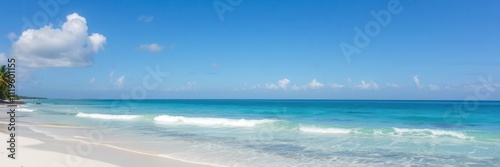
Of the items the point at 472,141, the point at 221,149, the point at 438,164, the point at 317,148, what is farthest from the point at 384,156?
the point at 472,141

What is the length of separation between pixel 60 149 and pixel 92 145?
125 cm

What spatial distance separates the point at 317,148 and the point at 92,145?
769cm

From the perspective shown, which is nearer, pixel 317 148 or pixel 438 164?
pixel 438 164

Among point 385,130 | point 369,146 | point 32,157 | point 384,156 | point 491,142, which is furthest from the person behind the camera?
point 385,130

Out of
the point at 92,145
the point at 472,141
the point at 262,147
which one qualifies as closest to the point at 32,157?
the point at 92,145

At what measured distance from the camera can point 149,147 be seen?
12336mm

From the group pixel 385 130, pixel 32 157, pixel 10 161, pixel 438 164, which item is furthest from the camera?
pixel 385 130

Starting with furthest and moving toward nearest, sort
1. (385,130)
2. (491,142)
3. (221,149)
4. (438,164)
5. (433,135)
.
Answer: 1. (385,130)
2. (433,135)
3. (491,142)
4. (221,149)
5. (438,164)

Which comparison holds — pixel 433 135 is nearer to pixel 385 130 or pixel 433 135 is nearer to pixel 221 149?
pixel 385 130

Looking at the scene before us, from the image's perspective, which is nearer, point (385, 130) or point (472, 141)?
point (472, 141)

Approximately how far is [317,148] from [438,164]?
3917 millimetres

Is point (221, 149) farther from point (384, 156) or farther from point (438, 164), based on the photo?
point (438, 164)

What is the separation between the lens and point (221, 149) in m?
12.1

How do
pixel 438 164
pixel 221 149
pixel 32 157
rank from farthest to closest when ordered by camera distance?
1. pixel 221 149
2. pixel 438 164
3. pixel 32 157
